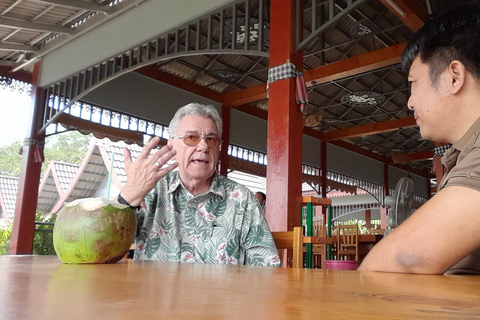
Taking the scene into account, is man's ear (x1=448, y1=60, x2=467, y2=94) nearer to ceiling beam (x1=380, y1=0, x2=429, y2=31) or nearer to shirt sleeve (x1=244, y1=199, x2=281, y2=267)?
shirt sleeve (x1=244, y1=199, x2=281, y2=267)

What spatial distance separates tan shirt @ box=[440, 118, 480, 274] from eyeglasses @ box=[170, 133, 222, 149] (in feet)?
2.97

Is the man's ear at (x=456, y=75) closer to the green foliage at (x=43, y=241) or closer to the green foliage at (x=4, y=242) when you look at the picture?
the green foliage at (x=43, y=241)

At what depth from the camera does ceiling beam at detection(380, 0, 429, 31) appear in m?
5.46

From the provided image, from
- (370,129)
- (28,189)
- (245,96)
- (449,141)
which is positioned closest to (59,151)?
(28,189)

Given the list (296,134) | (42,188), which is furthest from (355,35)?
(42,188)

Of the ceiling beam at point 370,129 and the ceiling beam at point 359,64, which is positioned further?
the ceiling beam at point 370,129

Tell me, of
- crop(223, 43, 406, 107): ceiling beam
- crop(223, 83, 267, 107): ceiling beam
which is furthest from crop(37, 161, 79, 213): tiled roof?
crop(223, 43, 406, 107): ceiling beam

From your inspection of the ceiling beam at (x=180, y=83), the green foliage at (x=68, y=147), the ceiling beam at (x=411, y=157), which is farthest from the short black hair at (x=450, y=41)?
the green foliage at (x=68, y=147)

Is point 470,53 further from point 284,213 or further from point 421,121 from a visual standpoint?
point 284,213

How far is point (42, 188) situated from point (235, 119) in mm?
11062

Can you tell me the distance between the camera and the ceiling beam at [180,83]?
8.40 m

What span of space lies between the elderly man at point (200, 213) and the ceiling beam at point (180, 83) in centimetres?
678

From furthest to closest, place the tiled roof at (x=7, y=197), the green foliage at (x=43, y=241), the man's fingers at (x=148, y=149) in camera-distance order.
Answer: the tiled roof at (x=7, y=197), the green foliage at (x=43, y=241), the man's fingers at (x=148, y=149)

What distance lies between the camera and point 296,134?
4180 mm
